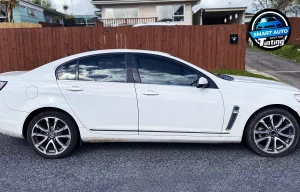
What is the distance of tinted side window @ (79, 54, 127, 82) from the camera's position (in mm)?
3495

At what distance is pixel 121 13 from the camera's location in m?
18.6

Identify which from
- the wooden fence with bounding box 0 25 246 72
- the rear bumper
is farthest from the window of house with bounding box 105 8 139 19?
the rear bumper

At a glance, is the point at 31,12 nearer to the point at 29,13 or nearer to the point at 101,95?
the point at 29,13

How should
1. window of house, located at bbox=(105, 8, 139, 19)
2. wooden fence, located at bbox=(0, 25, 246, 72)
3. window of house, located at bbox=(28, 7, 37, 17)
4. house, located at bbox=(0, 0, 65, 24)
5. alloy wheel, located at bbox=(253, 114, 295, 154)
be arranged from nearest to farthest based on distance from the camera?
alloy wheel, located at bbox=(253, 114, 295, 154)
wooden fence, located at bbox=(0, 25, 246, 72)
window of house, located at bbox=(105, 8, 139, 19)
house, located at bbox=(0, 0, 65, 24)
window of house, located at bbox=(28, 7, 37, 17)

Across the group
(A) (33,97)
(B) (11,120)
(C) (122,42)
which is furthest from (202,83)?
(C) (122,42)

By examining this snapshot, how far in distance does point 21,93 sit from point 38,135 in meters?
0.60

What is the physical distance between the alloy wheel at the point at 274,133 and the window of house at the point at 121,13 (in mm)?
16362

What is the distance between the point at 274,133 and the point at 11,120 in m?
3.51

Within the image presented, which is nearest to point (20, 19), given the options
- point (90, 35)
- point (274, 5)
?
point (90, 35)

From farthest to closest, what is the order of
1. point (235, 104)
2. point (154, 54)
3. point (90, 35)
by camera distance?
1. point (90, 35)
2. point (154, 54)
3. point (235, 104)

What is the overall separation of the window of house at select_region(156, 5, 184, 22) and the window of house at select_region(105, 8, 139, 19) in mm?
1634

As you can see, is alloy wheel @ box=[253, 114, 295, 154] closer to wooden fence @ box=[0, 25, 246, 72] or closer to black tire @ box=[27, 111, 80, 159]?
black tire @ box=[27, 111, 80, 159]

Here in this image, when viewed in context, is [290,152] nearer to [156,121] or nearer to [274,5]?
[156,121]

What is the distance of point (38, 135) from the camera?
3.51m
